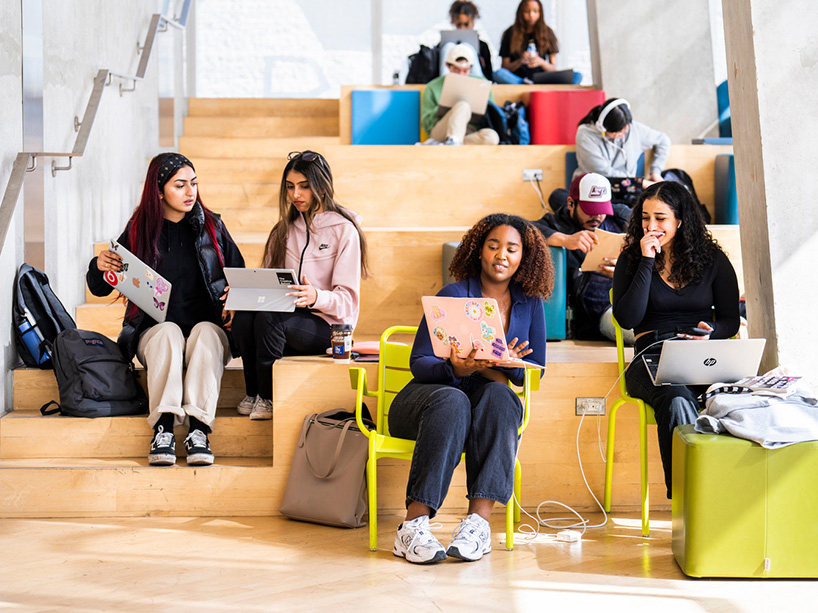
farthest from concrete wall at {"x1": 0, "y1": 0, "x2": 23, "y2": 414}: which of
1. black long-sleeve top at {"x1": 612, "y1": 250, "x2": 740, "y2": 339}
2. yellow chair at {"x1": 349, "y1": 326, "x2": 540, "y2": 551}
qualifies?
black long-sleeve top at {"x1": 612, "y1": 250, "x2": 740, "y2": 339}

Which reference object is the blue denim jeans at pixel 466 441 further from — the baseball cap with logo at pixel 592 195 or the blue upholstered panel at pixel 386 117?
the blue upholstered panel at pixel 386 117

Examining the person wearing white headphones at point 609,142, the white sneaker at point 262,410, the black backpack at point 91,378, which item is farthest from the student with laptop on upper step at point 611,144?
the black backpack at point 91,378

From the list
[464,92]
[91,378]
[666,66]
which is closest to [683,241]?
[91,378]

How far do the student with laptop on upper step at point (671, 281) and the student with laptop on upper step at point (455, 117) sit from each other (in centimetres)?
254

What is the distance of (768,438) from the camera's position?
2688 millimetres

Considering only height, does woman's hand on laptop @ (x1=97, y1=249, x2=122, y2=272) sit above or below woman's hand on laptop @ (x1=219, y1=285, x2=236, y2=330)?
above

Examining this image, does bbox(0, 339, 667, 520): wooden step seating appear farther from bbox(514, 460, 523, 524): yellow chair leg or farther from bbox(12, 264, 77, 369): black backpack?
bbox(12, 264, 77, 369): black backpack

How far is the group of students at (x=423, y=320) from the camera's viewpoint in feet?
9.62

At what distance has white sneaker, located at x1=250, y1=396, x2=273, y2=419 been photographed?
140 inches

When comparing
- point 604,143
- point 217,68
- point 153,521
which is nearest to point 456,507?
point 153,521

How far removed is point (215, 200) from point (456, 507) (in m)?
2.90

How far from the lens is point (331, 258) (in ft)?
12.1

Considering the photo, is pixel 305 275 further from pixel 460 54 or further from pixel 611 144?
pixel 460 54

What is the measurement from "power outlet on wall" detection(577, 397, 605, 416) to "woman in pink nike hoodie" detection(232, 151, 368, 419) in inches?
35.5
